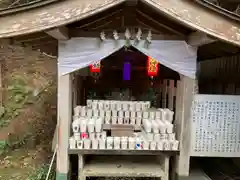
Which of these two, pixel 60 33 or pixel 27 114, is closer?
pixel 60 33

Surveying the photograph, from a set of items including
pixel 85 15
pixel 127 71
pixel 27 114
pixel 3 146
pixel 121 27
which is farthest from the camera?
pixel 27 114

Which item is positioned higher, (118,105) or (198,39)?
(198,39)

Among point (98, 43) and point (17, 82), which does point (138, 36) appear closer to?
point (98, 43)

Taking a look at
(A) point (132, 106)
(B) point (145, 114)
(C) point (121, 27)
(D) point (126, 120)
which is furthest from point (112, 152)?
(C) point (121, 27)

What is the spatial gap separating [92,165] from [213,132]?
9.43 ft

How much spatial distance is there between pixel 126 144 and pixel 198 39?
105 inches

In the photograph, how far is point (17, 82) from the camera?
12.7 m

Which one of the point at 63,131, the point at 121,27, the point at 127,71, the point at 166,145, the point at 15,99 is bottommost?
the point at 166,145

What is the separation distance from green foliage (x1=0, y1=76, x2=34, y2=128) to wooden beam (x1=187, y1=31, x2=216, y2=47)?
8309 millimetres

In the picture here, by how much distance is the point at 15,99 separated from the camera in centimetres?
1183

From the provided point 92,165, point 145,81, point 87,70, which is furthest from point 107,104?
point 145,81

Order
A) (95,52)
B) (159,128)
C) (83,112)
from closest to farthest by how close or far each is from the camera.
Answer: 1. (95,52)
2. (159,128)
3. (83,112)

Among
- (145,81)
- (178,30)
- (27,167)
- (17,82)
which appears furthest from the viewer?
(17,82)

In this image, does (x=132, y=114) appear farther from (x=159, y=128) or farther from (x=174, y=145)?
(x=174, y=145)
